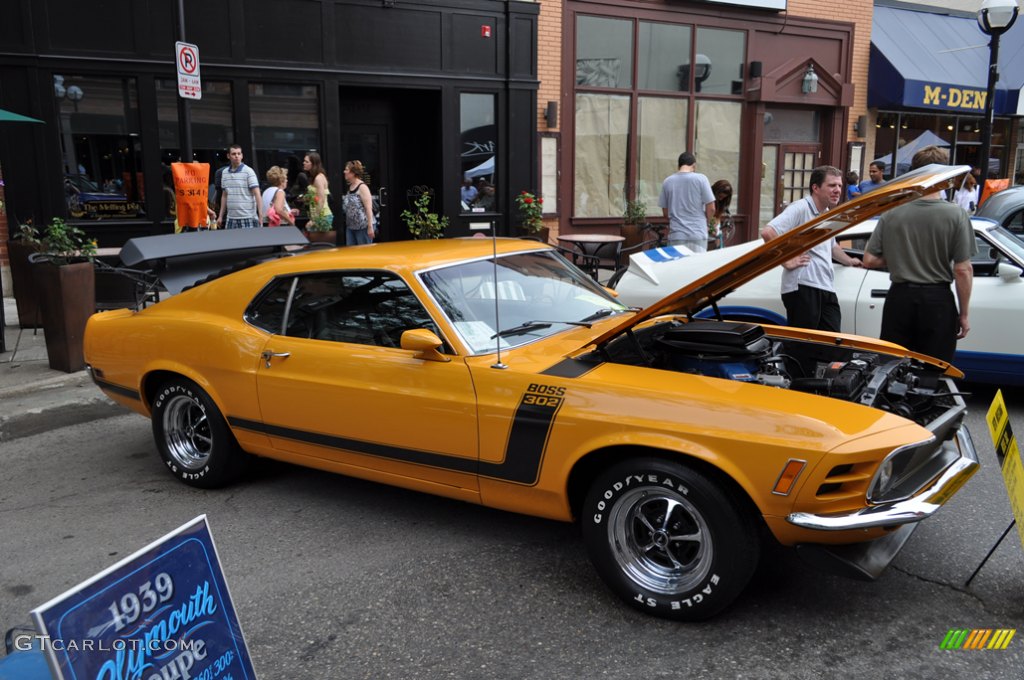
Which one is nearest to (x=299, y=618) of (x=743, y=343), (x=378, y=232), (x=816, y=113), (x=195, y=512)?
(x=195, y=512)

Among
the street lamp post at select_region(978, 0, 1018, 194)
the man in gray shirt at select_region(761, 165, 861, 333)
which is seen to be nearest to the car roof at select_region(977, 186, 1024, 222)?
the street lamp post at select_region(978, 0, 1018, 194)

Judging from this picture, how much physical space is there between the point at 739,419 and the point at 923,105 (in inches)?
644

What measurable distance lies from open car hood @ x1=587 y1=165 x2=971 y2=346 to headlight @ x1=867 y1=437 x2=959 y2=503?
3.27 feet

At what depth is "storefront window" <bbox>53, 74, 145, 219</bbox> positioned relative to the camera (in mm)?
10922

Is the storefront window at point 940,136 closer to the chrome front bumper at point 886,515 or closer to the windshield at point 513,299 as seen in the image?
the windshield at point 513,299

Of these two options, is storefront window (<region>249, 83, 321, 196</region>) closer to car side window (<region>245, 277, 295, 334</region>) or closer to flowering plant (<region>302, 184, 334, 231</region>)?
flowering plant (<region>302, 184, 334, 231</region>)

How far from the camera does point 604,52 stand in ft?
47.3

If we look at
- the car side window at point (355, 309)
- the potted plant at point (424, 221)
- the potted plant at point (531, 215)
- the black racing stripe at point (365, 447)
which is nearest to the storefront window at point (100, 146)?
the potted plant at point (424, 221)

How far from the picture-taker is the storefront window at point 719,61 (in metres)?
15.3

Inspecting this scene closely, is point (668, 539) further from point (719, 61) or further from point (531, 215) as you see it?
point (719, 61)

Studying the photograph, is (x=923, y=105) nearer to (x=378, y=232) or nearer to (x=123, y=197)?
(x=378, y=232)

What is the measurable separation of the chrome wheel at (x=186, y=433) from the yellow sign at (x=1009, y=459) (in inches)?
164

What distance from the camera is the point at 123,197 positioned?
Result: 447 inches

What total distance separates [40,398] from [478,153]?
320 inches
